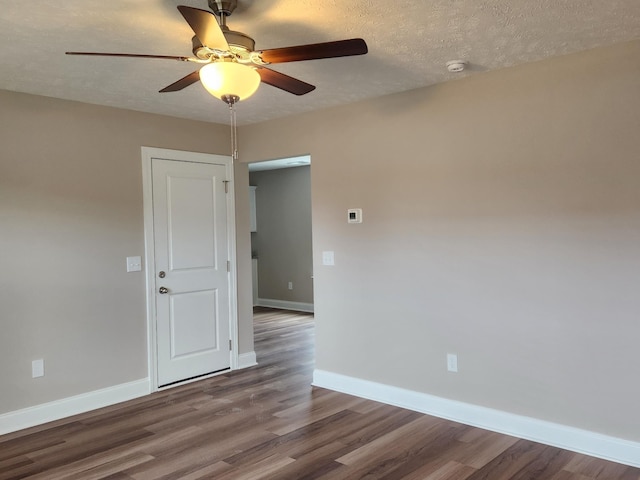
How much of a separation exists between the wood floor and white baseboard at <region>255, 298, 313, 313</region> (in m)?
3.97

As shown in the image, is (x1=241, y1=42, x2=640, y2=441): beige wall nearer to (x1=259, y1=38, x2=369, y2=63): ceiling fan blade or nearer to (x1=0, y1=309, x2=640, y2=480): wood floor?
(x1=0, y1=309, x2=640, y2=480): wood floor

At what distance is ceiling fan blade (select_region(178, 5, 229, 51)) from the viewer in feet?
5.80

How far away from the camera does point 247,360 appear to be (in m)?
5.03

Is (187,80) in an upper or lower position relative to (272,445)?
upper

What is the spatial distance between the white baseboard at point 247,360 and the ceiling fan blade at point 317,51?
3.45 metres

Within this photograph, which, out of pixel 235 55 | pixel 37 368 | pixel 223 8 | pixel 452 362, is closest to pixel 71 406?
pixel 37 368

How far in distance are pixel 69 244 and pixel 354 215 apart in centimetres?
225

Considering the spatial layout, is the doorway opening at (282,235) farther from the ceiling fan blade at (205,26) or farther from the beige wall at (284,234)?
the ceiling fan blade at (205,26)

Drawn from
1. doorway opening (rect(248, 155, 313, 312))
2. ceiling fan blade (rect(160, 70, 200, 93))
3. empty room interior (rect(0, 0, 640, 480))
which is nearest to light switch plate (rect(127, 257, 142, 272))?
empty room interior (rect(0, 0, 640, 480))

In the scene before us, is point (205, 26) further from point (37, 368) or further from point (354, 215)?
point (37, 368)

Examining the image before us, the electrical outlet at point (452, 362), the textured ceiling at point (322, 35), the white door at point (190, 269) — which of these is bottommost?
the electrical outlet at point (452, 362)

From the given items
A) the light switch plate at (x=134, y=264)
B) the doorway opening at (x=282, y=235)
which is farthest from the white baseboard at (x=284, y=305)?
the light switch plate at (x=134, y=264)

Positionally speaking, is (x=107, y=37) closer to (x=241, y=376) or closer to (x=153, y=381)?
(x=153, y=381)

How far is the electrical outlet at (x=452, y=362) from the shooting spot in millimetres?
3552
